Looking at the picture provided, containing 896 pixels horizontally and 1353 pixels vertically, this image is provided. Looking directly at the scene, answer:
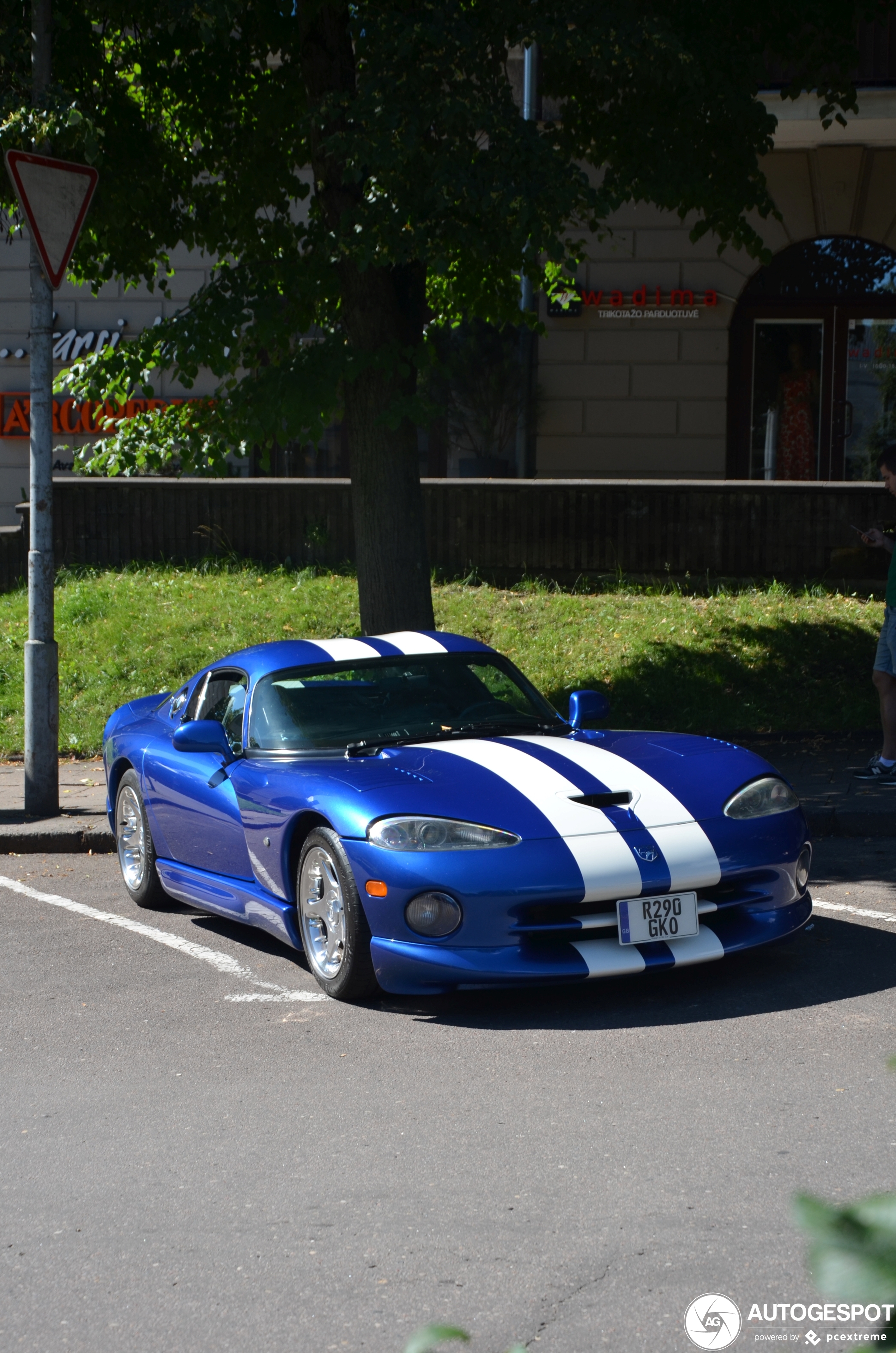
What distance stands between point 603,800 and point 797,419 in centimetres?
1460

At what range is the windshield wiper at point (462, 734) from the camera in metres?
5.61

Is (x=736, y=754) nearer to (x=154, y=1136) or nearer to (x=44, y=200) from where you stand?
(x=154, y=1136)

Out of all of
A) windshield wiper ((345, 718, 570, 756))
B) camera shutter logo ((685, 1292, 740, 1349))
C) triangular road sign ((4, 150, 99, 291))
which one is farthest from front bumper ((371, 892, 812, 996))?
triangular road sign ((4, 150, 99, 291))

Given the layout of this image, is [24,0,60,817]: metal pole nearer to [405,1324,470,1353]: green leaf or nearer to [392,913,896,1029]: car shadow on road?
[392,913,896,1029]: car shadow on road

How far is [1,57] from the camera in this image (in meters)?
9.27

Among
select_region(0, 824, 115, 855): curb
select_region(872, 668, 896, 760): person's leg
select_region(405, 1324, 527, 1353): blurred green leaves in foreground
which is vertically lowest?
select_region(0, 824, 115, 855): curb

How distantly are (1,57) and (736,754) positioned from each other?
23.4 feet

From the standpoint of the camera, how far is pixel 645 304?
712 inches

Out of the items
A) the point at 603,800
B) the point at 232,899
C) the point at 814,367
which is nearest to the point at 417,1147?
the point at 603,800

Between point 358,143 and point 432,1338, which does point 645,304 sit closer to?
point 358,143

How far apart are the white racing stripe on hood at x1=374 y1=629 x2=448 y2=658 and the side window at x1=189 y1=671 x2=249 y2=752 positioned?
26.1 inches

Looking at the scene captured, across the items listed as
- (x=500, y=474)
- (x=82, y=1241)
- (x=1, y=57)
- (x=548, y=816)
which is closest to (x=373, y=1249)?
(x=82, y=1241)

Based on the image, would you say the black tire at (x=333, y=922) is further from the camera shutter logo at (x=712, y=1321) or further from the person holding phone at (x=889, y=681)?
the person holding phone at (x=889, y=681)

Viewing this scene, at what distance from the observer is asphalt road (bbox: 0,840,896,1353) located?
2777mm
